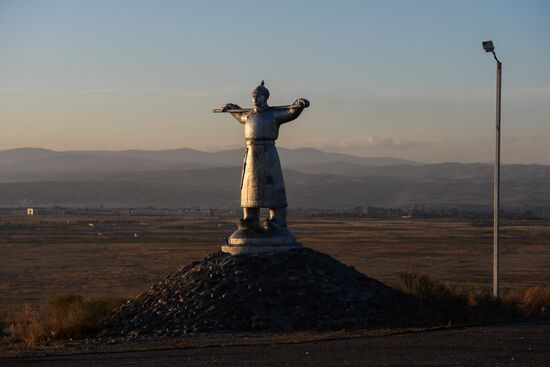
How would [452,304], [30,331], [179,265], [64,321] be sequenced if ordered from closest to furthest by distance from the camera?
[30,331] → [64,321] → [452,304] → [179,265]

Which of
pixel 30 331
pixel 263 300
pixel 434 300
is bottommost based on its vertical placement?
pixel 30 331

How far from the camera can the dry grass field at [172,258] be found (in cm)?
3294

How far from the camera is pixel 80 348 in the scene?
50.4 ft

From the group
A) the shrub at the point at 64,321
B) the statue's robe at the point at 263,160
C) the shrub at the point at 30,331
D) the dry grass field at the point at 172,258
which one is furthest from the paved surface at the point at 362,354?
the dry grass field at the point at 172,258

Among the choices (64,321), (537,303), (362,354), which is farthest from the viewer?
(537,303)

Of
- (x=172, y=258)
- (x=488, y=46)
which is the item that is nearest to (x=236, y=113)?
(x=488, y=46)

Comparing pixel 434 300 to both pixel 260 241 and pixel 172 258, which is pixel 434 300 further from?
pixel 172 258

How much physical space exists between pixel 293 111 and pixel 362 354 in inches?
218

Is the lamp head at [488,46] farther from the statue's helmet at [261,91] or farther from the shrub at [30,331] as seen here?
the shrub at [30,331]

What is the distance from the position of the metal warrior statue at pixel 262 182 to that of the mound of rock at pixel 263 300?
28 centimetres

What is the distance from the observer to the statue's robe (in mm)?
18375

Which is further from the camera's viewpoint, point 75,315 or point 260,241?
point 260,241

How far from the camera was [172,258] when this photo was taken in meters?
46.0

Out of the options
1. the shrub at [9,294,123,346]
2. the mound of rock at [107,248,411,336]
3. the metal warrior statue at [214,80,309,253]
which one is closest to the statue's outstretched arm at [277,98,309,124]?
the metal warrior statue at [214,80,309,253]
